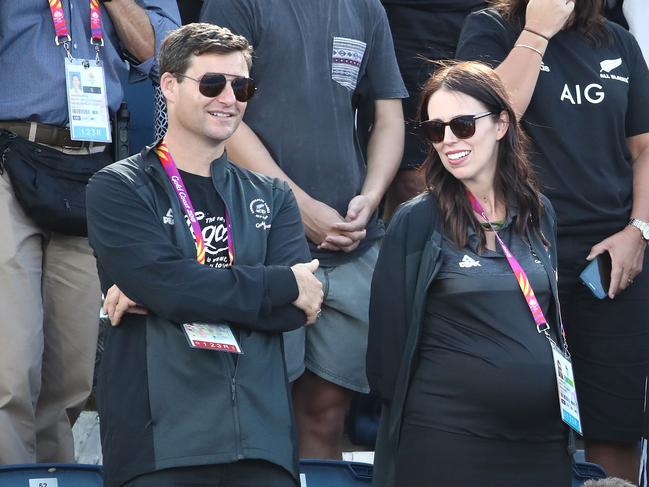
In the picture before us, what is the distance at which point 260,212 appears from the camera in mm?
3854

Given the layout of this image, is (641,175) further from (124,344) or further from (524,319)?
(124,344)

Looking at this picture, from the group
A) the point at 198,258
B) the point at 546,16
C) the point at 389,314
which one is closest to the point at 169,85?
the point at 198,258

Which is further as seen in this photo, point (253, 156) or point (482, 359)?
point (253, 156)

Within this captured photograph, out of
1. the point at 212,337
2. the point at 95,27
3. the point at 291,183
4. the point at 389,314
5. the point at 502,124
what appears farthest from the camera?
the point at 95,27

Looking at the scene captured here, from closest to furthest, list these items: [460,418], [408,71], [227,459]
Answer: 1. [227,459]
2. [460,418]
3. [408,71]

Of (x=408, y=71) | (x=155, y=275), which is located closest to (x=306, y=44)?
(x=408, y=71)

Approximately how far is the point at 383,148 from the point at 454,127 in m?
1.05

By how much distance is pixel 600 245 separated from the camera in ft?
15.9

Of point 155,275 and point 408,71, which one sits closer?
point 155,275

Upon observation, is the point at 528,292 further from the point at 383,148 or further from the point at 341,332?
the point at 383,148

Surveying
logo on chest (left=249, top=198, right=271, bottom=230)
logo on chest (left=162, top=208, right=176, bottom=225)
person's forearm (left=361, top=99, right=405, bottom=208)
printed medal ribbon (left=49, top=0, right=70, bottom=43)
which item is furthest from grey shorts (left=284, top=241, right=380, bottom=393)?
printed medal ribbon (left=49, top=0, right=70, bottom=43)

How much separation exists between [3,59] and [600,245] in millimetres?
2337

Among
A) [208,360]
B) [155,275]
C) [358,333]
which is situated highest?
[155,275]

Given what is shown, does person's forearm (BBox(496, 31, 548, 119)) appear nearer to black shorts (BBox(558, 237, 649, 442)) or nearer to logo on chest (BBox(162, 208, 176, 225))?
black shorts (BBox(558, 237, 649, 442))
